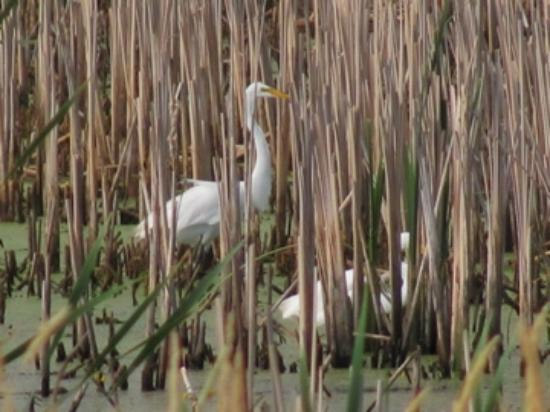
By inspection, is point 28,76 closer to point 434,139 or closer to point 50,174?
point 50,174

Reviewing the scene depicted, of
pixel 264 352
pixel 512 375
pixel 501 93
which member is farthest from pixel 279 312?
pixel 501 93

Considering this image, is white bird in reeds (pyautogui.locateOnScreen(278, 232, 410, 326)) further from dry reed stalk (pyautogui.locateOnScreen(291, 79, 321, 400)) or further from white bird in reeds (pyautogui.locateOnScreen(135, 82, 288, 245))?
white bird in reeds (pyautogui.locateOnScreen(135, 82, 288, 245))

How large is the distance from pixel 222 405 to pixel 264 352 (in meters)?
2.29

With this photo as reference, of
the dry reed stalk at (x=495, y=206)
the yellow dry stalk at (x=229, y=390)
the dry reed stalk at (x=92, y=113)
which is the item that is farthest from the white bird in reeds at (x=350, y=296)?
the yellow dry stalk at (x=229, y=390)

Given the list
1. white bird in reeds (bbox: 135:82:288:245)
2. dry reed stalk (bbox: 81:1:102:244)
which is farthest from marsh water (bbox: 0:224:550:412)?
white bird in reeds (bbox: 135:82:288:245)

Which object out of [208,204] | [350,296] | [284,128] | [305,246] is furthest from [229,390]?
[284,128]

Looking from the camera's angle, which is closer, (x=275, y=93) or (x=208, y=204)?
(x=275, y=93)

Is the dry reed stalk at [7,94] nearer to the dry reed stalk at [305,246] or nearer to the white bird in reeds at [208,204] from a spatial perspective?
the white bird in reeds at [208,204]

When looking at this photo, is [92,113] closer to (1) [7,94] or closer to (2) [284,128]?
(2) [284,128]

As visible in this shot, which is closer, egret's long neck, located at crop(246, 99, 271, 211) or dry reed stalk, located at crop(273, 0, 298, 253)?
dry reed stalk, located at crop(273, 0, 298, 253)

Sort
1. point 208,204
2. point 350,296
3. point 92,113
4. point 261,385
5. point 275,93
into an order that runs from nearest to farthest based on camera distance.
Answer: point 261,385 < point 350,296 < point 92,113 < point 275,93 < point 208,204

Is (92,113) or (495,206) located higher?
(92,113)

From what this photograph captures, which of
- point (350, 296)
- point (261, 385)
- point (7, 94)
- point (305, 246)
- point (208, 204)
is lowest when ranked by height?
point (261, 385)

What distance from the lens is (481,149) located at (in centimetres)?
372
